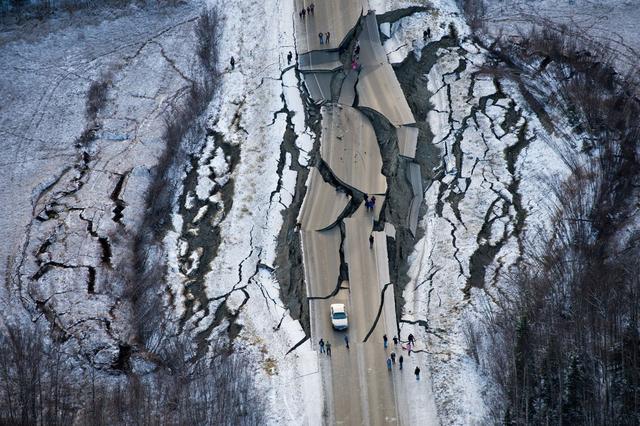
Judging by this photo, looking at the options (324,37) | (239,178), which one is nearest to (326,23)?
(324,37)

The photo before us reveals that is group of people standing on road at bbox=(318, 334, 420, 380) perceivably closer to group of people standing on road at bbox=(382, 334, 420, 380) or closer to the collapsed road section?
group of people standing on road at bbox=(382, 334, 420, 380)

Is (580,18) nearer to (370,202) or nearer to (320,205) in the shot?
(370,202)

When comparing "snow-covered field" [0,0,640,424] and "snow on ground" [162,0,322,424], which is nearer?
"snow on ground" [162,0,322,424]

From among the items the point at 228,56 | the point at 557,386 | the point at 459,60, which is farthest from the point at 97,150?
the point at 557,386

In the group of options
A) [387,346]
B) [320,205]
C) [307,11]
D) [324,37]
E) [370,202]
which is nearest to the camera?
[387,346]

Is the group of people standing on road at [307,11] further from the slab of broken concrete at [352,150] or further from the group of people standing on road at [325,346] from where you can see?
the group of people standing on road at [325,346]

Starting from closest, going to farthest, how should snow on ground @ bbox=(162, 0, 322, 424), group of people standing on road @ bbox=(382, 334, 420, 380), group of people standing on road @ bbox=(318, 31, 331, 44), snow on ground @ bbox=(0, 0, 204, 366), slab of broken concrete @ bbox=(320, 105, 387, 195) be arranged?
1. group of people standing on road @ bbox=(382, 334, 420, 380)
2. snow on ground @ bbox=(162, 0, 322, 424)
3. snow on ground @ bbox=(0, 0, 204, 366)
4. slab of broken concrete @ bbox=(320, 105, 387, 195)
5. group of people standing on road @ bbox=(318, 31, 331, 44)

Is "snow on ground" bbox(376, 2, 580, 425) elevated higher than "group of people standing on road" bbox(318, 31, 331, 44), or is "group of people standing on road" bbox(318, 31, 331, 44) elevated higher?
"group of people standing on road" bbox(318, 31, 331, 44)

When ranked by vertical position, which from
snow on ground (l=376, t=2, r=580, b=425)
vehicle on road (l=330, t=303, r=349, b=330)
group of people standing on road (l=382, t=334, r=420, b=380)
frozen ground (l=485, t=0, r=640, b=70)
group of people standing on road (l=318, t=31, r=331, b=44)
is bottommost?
group of people standing on road (l=382, t=334, r=420, b=380)

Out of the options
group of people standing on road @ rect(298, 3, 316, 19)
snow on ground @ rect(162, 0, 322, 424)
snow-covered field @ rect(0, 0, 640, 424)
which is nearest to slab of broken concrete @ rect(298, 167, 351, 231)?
snow on ground @ rect(162, 0, 322, 424)

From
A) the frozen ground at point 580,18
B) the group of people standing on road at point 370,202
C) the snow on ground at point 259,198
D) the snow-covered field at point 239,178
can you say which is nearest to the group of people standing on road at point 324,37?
the snow on ground at point 259,198
